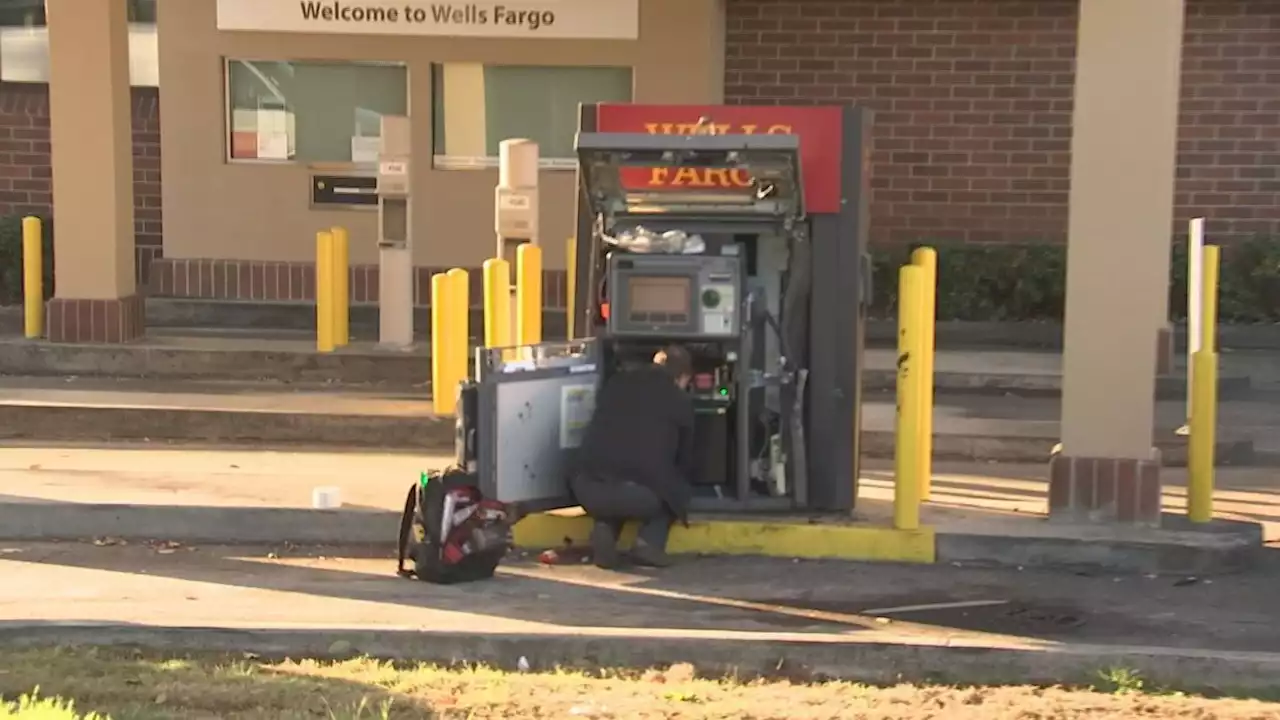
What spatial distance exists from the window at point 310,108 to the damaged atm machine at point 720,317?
21.6 ft

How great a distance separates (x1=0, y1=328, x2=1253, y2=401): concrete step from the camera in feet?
39.5

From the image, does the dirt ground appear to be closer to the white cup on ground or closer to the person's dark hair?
the person's dark hair

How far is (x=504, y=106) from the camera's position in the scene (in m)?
14.5

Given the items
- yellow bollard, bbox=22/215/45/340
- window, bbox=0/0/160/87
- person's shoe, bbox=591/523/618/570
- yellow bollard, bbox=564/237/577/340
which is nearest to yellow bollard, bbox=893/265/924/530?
person's shoe, bbox=591/523/618/570

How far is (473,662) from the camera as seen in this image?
630cm

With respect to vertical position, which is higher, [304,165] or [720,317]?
[304,165]

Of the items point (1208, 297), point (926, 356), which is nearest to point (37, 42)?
point (926, 356)

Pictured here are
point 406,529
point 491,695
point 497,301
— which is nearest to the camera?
point 491,695

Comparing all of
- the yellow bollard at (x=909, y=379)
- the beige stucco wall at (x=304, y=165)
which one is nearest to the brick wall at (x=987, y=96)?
the beige stucco wall at (x=304, y=165)

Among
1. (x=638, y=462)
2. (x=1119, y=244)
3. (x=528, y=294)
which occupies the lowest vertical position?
(x=638, y=462)

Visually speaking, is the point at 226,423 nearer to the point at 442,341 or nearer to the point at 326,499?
the point at 442,341

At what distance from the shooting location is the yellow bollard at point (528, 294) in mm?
10125

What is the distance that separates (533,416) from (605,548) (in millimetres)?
A: 726

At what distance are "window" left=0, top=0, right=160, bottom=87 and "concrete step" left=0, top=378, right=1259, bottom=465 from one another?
14.3 feet
